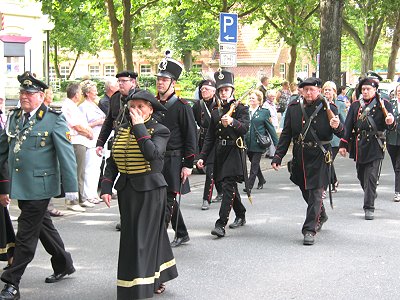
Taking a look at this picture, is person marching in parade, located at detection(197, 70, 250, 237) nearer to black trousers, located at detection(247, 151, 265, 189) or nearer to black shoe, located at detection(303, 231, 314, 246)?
black shoe, located at detection(303, 231, 314, 246)

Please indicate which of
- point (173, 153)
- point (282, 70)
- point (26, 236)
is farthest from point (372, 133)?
point (282, 70)

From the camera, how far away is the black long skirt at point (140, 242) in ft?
19.8

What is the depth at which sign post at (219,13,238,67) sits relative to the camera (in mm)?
15312

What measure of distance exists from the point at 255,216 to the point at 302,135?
6.74 feet

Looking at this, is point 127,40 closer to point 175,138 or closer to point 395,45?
point 175,138

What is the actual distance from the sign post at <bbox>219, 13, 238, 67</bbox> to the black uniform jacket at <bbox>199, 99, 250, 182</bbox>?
5936 mm

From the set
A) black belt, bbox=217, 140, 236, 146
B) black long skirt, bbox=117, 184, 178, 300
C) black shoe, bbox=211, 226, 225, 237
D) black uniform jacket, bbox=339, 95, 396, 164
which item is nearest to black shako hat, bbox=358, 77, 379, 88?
black uniform jacket, bbox=339, 95, 396, 164

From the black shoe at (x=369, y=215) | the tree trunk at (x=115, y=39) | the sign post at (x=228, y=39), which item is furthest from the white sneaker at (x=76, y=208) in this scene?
the tree trunk at (x=115, y=39)

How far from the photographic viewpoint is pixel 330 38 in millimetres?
21188

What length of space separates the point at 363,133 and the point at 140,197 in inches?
218

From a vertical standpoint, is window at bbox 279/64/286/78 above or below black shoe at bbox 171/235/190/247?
above

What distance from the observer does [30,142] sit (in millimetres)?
6629

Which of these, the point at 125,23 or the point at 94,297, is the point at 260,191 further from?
the point at 125,23

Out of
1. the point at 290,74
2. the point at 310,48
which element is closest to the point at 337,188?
the point at 290,74
